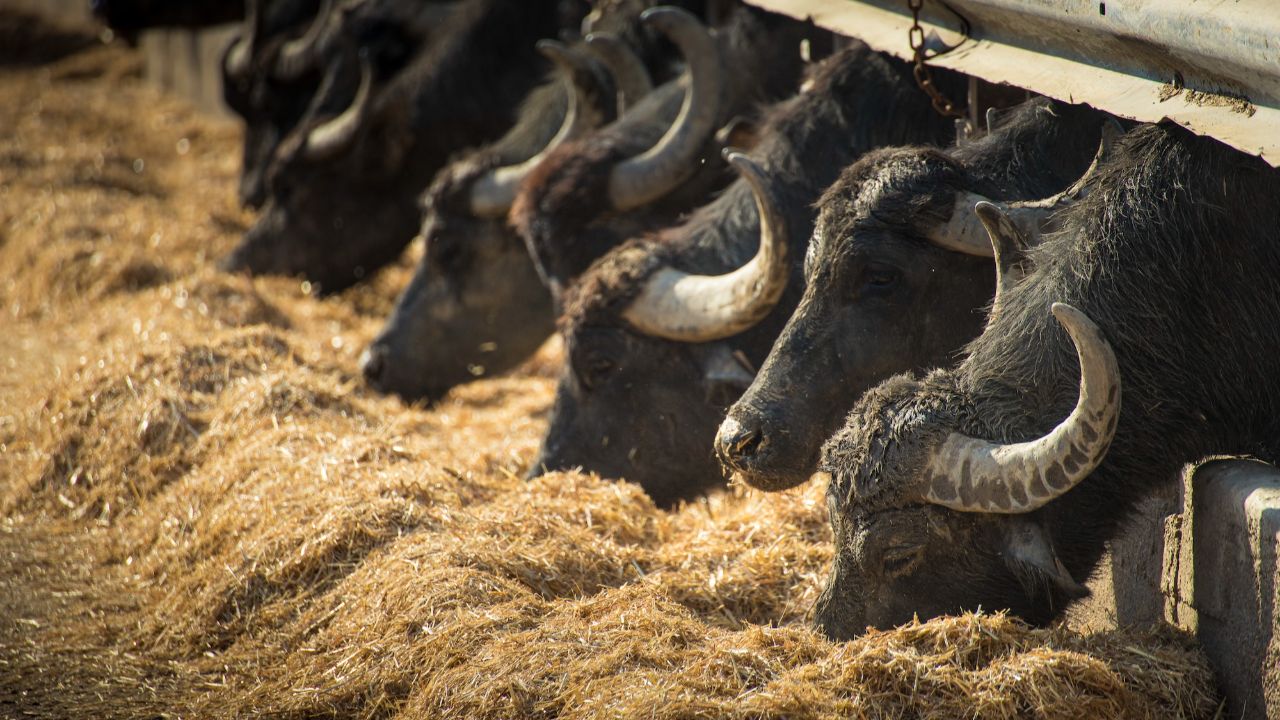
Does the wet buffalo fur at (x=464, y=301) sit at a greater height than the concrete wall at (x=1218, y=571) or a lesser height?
lesser

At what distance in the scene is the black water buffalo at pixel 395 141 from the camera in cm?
793

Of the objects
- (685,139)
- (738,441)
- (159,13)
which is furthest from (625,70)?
(159,13)

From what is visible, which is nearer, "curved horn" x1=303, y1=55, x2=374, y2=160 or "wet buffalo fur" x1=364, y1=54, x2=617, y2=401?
Result: "wet buffalo fur" x1=364, y1=54, x2=617, y2=401

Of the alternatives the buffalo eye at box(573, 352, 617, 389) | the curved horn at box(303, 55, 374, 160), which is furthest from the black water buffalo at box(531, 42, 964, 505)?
the curved horn at box(303, 55, 374, 160)

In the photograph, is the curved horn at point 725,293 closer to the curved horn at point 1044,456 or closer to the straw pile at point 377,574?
the straw pile at point 377,574

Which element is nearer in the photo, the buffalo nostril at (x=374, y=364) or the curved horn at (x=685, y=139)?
the curved horn at (x=685, y=139)

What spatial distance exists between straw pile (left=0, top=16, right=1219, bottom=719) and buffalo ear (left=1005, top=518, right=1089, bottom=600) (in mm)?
115

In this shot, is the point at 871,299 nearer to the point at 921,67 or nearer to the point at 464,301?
the point at 921,67

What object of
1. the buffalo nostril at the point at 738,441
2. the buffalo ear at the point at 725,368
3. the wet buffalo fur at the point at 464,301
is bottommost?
the wet buffalo fur at the point at 464,301

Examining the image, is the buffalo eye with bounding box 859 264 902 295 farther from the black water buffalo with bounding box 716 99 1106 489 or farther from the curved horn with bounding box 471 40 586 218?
the curved horn with bounding box 471 40 586 218

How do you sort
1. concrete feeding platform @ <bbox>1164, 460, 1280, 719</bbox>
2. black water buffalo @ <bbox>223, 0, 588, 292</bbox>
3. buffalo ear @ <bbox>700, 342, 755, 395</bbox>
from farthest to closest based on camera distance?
black water buffalo @ <bbox>223, 0, 588, 292</bbox>
buffalo ear @ <bbox>700, 342, 755, 395</bbox>
concrete feeding platform @ <bbox>1164, 460, 1280, 719</bbox>

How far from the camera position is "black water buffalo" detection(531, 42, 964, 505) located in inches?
189

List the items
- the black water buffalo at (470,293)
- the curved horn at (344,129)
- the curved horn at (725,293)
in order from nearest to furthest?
the curved horn at (725,293) < the black water buffalo at (470,293) < the curved horn at (344,129)

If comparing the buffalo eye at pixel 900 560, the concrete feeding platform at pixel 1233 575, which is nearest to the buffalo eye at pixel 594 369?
the buffalo eye at pixel 900 560
